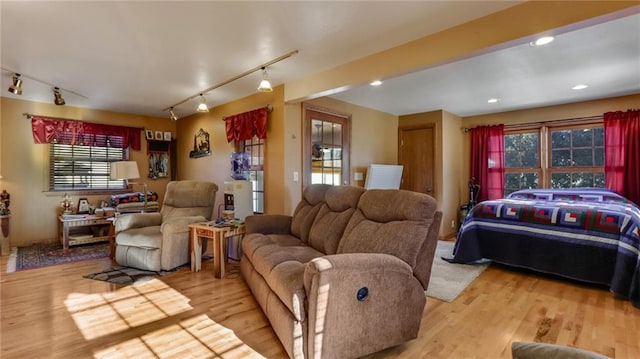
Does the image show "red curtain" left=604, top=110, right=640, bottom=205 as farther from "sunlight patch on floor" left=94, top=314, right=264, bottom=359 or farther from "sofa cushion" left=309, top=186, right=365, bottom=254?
"sunlight patch on floor" left=94, top=314, right=264, bottom=359

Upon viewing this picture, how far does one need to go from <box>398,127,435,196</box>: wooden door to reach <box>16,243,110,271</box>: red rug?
17.0ft

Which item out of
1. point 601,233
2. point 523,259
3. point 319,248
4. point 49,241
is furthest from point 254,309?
point 49,241

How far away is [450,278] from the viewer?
3.39 m

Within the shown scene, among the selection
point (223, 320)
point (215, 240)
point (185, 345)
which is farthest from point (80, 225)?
point (185, 345)

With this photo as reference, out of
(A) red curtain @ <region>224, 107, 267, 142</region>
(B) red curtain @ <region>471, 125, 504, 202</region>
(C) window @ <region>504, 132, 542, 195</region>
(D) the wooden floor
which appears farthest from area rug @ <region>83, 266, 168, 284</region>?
(C) window @ <region>504, 132, 542, 195</region>

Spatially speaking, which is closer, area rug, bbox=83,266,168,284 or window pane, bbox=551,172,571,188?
area rug, bbox=83,266,168,284

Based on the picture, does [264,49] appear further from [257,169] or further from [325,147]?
[257,169]

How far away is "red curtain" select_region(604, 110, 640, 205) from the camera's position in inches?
172

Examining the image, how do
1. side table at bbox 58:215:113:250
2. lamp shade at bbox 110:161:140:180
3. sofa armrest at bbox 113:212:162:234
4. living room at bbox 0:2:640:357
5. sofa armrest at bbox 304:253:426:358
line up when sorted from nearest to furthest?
sofa armrest at bbox 304:253:426:358 → living room at bbox 0:2:640:357 → sofa armrest at bbox 113:212:162:234 → side table at bbox 58:215:113:250 → lamp shade at bbox 110:161:140:180

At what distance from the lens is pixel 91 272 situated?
3570mm

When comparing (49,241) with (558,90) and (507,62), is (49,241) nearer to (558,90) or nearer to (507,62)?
(507,62)

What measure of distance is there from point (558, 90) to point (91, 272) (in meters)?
6.50

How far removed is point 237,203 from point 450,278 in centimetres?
274

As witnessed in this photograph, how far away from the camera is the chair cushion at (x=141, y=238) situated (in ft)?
11.7
